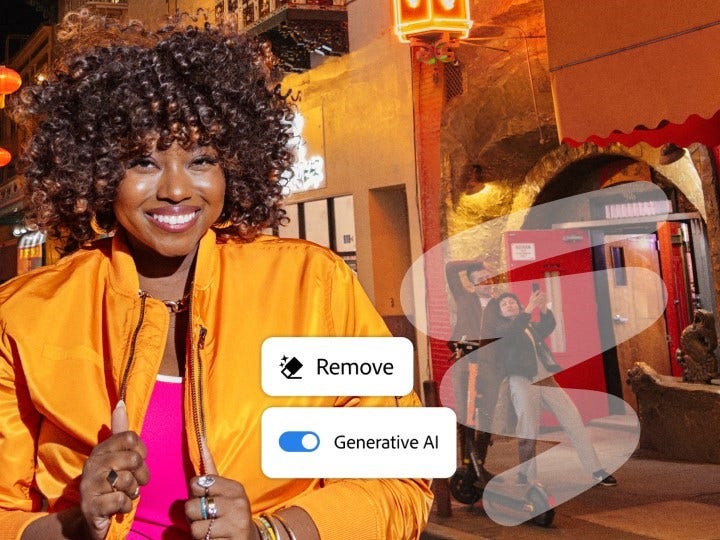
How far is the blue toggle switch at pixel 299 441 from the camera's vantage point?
149cm

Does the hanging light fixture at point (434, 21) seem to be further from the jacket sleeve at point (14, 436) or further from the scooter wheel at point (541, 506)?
the jacket sleeve at point (14, 436)

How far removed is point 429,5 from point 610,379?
4508 mm

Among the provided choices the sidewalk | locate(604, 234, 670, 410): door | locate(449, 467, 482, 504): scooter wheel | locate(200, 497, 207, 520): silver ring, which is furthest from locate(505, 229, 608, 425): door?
locate(200, 497, 207, 520): silver ring

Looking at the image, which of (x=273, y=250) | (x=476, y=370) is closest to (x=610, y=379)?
(x=476, y=370)

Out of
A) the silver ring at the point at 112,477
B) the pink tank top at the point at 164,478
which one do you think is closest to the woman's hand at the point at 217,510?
the silver ring at the point at 112,477

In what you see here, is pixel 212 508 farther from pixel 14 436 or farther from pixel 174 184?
pixel 174 184

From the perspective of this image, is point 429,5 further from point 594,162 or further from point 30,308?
point 30,308

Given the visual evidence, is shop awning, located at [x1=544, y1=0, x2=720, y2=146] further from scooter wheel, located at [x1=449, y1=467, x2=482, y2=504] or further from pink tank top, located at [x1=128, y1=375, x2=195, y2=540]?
pink tank top, located at [x1=128, y1=375, x2=195, y2=540]

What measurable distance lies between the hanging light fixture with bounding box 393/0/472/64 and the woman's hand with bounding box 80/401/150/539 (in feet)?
24.1

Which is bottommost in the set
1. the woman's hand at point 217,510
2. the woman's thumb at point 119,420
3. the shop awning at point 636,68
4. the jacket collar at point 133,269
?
the woman's hand at point 217,510

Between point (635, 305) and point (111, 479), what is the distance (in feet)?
27.0

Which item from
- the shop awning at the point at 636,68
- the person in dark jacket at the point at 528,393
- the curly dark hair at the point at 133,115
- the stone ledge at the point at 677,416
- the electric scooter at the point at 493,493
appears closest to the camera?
the curly dark hair at the point at 133,115

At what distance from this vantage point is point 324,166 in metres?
11.5

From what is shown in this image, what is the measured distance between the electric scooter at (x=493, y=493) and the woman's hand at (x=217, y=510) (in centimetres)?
473
